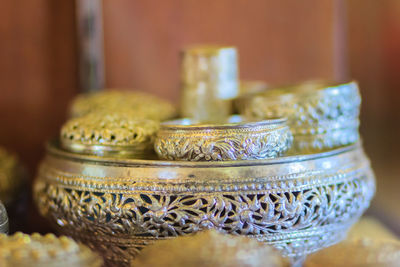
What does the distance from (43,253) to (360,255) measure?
282 millimetres

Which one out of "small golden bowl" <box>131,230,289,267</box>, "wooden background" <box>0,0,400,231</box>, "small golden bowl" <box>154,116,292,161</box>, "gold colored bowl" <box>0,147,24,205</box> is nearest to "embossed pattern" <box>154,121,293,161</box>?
"small golden bowl" <box>154,116,292,161</box>

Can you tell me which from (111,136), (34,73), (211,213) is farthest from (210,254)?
(34,73)

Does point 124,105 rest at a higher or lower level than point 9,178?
higher

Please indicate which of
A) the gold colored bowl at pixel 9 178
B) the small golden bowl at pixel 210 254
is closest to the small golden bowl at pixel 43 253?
the small golden bowl at pixel 210 254

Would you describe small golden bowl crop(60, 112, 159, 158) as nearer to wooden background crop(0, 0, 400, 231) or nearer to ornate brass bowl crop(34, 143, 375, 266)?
ornate brass bowl crop(34, 143, 375, 266)

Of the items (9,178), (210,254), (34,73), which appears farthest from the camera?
(34,73)

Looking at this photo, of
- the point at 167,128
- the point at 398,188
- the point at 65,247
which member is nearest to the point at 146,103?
the point at 167,128

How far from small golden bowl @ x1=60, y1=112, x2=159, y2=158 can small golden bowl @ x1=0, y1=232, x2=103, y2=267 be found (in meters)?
0.17

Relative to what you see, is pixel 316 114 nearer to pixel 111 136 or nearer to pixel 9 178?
pixel 111 136

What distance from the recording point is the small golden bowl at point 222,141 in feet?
2.04

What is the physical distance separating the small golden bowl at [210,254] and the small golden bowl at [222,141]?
0.11m

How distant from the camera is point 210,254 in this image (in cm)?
50

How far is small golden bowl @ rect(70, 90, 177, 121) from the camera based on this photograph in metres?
0.85

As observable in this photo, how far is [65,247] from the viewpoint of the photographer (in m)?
0.52
